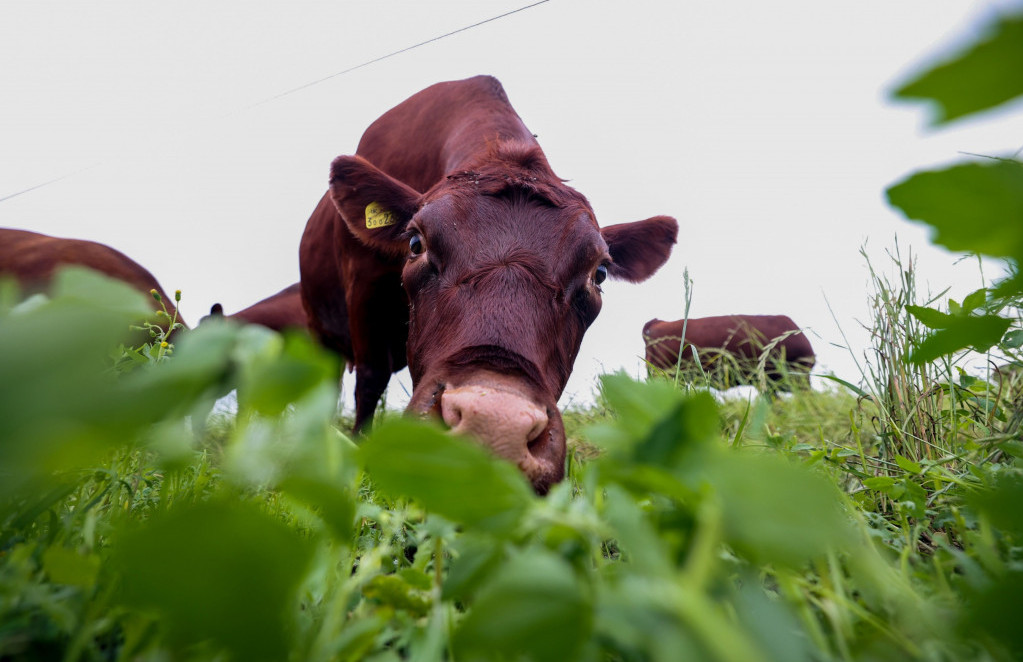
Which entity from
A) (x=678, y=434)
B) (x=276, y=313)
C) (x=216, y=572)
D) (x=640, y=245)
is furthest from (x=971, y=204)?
(x=276, y=313)

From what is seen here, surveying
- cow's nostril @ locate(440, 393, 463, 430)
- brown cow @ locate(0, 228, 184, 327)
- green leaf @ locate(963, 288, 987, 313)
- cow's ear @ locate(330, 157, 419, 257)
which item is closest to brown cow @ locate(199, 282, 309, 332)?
brown cow @ locate(0, 228, 184, 327)

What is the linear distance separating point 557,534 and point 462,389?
1063 millimetres

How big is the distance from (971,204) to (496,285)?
1657 millimetres

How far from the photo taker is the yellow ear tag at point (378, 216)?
298 cm

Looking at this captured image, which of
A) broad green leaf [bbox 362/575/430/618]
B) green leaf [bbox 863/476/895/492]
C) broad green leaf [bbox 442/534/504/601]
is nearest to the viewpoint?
broad green leaf [bbox 442/534/504/601]

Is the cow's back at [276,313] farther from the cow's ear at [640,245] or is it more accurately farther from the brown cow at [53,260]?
the cow's ear at [640,245]

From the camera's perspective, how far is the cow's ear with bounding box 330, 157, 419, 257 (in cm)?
296

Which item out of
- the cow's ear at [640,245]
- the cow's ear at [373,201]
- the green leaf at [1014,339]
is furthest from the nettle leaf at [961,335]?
the cow's ear at [640,245]

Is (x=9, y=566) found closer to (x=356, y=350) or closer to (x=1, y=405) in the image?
(x=1, y=405)

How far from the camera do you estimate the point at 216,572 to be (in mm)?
284

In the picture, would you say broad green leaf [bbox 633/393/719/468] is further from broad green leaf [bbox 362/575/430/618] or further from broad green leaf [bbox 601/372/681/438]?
broad green leaf [bbox 362/575/430/618]

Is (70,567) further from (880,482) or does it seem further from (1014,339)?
(1014,339)

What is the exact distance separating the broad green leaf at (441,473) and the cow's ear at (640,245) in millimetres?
3085

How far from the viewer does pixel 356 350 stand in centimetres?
382
